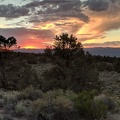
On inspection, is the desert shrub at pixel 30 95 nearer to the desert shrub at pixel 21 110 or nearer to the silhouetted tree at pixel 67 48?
the desert shrub at pixel 21 110

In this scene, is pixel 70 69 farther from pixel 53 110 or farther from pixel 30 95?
pixel 53 110

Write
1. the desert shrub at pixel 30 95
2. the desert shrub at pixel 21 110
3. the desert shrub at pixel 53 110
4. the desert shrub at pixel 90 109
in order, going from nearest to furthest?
1. the desert shrub at pixel 53 110
2. the desert shrub at pixel 90 109
3. the desert shrub at pixel 21 110
4. the desert shrub at pixel 30 95

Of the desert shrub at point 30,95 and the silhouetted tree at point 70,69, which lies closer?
the desert shrub at point 30,95

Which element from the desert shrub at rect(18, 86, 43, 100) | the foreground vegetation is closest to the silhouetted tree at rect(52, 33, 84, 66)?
the foreground vegetation

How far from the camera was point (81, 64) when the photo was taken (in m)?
23.4

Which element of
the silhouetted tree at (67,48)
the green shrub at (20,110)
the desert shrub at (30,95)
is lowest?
the green shrub at (20,110)

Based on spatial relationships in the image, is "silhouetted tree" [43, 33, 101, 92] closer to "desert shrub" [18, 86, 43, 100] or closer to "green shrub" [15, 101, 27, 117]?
"desert shrub" [18, 86, 43, 100]

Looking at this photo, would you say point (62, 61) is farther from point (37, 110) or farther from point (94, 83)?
point (37, 110)

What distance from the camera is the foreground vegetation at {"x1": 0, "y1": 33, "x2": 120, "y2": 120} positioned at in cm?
1283

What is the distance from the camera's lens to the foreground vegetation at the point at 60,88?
12828 millimetres

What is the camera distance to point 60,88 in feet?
73.0

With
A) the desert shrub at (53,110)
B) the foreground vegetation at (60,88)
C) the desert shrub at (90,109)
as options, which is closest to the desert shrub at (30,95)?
the foreground vegetation at (60,88)

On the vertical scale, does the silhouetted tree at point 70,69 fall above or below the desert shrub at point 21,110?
above

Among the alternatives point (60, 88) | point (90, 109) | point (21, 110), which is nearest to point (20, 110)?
point (21, 110)
